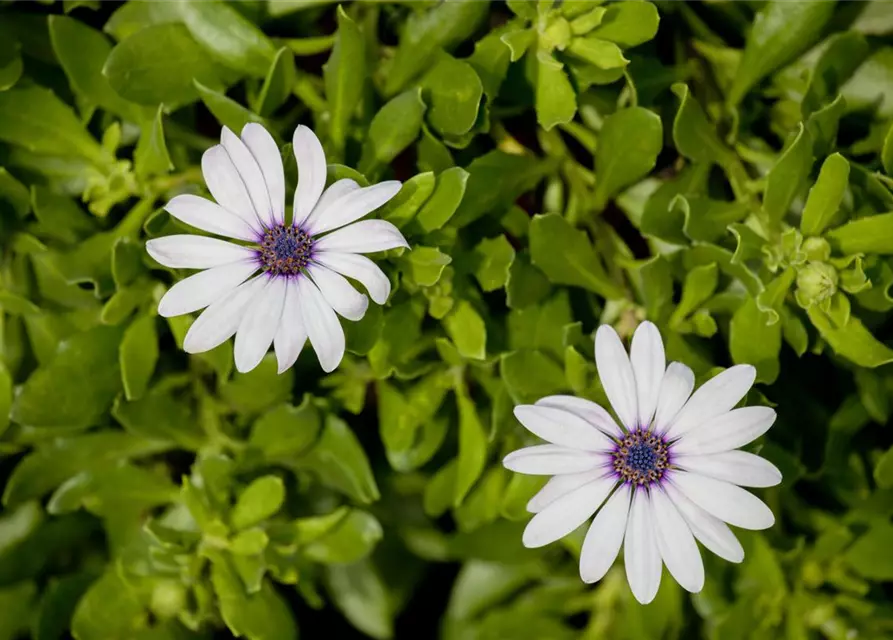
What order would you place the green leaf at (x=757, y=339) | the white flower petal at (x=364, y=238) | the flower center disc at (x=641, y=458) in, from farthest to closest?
the green leaf at (x=757, y=339)
the flower center disc at (x=641, y=458)
the white flower petal at (x=364, y=238)

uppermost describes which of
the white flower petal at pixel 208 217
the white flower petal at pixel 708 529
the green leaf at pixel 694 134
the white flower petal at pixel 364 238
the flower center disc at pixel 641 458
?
the green leaf at pixel 694 134

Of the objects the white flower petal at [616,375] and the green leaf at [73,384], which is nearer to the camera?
the white flower petal at [616,375]

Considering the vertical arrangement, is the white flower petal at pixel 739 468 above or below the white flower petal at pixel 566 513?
above

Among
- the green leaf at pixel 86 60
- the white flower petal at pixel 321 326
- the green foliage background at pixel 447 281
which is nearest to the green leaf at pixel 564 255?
the green foliage background at pixel 447 281

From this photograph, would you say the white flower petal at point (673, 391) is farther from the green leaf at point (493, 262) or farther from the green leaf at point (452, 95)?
the green leaf at point (452, 95)

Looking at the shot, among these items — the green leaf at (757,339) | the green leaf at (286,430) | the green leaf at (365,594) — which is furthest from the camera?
the green leaf at (365,594)

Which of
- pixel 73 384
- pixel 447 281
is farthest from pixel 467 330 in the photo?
pixel 73 384

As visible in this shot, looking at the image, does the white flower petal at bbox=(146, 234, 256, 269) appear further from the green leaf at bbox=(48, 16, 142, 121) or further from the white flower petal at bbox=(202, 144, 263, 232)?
the green leaf at bbox=(48, 16, 142, 121)

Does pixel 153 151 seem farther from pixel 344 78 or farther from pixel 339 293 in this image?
pixel 339 293
